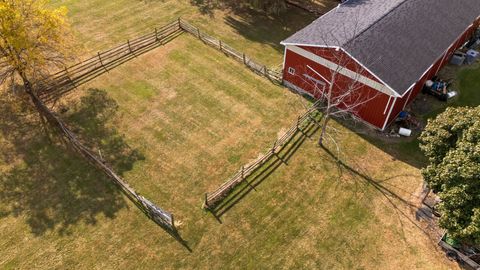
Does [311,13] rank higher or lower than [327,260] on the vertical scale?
higher

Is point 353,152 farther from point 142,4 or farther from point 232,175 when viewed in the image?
point 142,4

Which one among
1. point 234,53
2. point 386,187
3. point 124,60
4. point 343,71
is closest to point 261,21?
point 234,53

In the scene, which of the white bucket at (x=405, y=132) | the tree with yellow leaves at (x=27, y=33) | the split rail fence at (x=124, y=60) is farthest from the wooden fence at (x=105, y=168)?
the white bucket at (x=405, y=132)

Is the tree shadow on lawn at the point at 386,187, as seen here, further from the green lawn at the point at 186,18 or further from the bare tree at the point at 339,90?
the green lawn at the point at 186,18

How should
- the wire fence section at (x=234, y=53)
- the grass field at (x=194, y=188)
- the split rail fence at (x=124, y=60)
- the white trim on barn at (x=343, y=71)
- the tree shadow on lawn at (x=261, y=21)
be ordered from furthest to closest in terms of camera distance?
the tree shadow on lawn at (x=261, y=21) → the wire fence section at (x=234, y=53) → the split rail fence at (x=124, y=60) → the white trim on barn at (x=343, y=71) → the grass field at (x=194, y=188)

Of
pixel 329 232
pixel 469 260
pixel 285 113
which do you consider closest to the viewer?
pixel 469 260

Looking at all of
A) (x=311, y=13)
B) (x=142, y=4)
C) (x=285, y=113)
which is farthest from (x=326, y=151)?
(x=142, y=4)

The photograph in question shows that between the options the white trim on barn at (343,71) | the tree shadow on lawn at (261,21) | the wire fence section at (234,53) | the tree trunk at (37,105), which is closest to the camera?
the white trim on barn at (343,71)
